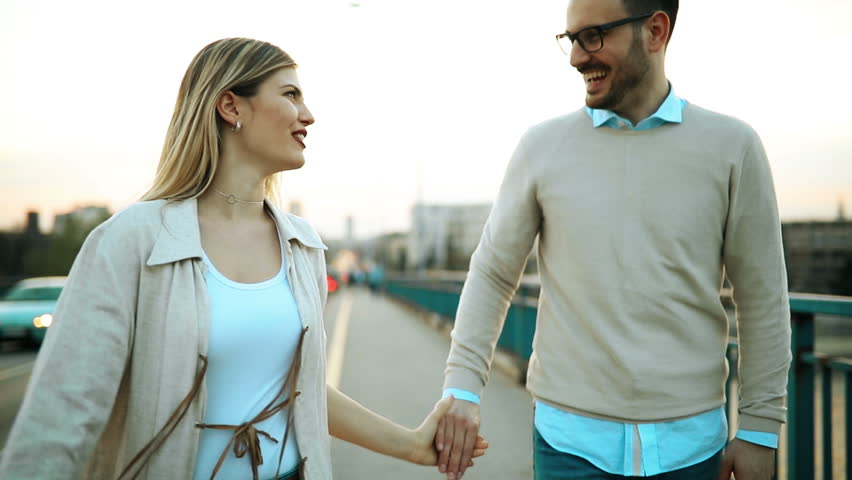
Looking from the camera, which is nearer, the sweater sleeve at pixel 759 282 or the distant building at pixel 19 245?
the sweater sleeve at pixel 759 282

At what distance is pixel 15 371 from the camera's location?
36.9ft

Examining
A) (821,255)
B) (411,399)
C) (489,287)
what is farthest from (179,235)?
(821,255)

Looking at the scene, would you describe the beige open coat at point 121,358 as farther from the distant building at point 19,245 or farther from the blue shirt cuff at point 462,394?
the distant building at point 19,245

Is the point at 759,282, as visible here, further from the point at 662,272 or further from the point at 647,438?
the point at 647,438

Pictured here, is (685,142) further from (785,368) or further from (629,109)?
(785,368)

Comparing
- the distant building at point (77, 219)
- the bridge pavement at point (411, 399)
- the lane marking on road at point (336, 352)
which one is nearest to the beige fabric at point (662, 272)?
the bridge pavement at point (411, 399)

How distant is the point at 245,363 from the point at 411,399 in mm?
6314

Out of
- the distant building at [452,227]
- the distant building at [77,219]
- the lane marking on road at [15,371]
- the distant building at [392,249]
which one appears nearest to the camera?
the lane marking on road at [15,371]

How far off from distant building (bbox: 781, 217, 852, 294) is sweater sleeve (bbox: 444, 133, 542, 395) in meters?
60.4

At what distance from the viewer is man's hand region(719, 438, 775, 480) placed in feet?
7.52

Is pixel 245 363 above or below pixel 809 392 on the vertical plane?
above

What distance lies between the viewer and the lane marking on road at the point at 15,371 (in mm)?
10641

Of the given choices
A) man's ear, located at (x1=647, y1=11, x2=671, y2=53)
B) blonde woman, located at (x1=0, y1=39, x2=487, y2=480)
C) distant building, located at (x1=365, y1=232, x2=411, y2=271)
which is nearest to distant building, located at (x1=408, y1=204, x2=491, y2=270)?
distant building, located at (x1=365, y1=232, x2=411, y2=271)

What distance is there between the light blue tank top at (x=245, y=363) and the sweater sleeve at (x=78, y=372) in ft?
0.75
